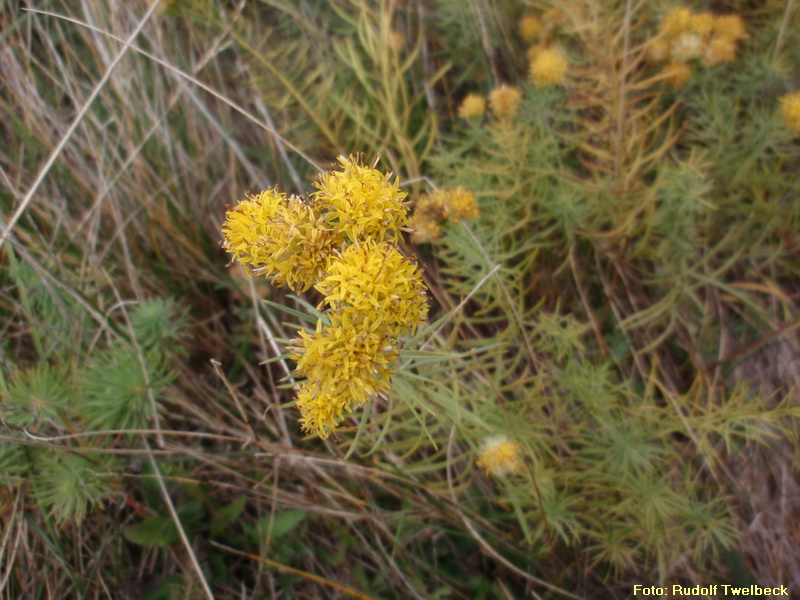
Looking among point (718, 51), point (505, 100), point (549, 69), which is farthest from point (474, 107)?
point (718, 51)

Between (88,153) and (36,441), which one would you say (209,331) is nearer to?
(36,441)

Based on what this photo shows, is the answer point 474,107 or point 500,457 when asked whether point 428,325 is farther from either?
point 474,107

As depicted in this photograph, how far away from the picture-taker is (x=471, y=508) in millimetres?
1933

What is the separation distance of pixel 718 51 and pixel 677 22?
19 centimetres

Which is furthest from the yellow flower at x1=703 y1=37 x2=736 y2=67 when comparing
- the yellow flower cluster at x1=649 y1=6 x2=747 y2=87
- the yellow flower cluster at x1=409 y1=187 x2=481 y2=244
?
the yellow flower cluster at x1=409 y1=187 x2=481 y2=244

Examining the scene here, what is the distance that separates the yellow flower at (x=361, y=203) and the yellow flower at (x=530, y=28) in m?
1.40

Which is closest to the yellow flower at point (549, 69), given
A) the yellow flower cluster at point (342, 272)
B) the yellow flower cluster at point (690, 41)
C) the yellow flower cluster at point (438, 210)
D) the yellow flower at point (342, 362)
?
the yellow flower cluster at point (690, 41)

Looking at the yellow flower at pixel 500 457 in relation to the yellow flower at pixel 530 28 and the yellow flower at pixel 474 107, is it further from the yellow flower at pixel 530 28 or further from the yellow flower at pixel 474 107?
the yellow flower at pixel 530 28

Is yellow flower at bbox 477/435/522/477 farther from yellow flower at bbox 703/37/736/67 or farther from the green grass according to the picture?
yellow flower at bbox 703/37/736/67

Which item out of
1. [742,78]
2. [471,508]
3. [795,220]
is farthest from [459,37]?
[471,508]

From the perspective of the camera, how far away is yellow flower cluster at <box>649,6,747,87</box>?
192cm

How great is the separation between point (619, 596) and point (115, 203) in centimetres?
237

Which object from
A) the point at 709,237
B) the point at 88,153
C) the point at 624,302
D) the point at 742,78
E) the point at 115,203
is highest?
the point at 88,153

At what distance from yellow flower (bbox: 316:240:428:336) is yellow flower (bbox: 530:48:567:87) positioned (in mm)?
1134
